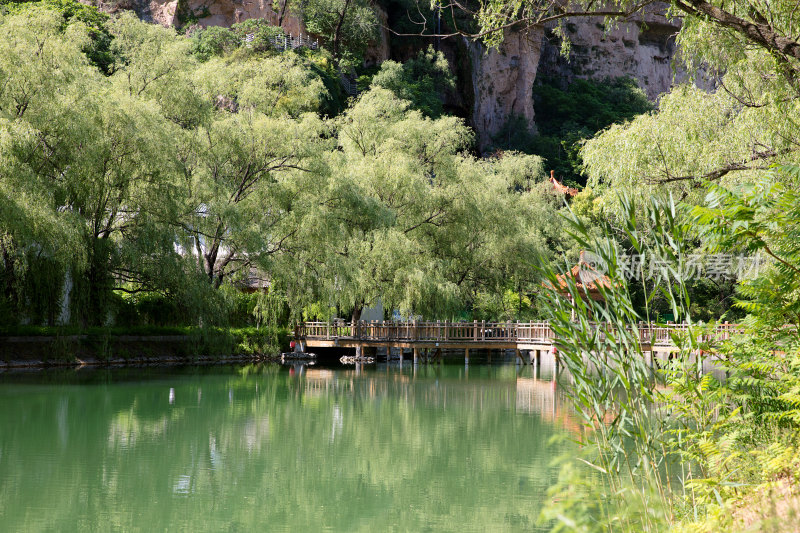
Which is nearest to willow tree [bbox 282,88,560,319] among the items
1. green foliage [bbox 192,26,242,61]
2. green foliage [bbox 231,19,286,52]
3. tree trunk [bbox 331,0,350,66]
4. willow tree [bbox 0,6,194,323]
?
willow tree [bbox 0,6,194,323]

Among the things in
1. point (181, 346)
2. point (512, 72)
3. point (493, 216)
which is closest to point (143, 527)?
point (181, 346)

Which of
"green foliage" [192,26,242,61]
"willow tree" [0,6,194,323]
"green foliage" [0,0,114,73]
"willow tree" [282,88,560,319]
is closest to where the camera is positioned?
"willow tree" [0,6,194,323]

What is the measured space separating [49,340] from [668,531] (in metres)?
18.7

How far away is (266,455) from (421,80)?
123ft

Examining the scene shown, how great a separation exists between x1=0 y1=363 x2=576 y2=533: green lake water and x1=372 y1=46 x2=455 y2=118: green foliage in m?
26.2

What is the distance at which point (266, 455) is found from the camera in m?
10.6

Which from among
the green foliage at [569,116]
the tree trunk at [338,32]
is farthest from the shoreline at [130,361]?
the green foliage at [569,116]

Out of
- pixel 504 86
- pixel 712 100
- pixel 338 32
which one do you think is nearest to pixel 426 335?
pixel 712 100

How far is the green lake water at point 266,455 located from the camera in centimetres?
768

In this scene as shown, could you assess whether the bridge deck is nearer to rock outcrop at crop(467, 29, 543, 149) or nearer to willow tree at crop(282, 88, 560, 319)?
willow tree at crop(282, 88, 560, 319)

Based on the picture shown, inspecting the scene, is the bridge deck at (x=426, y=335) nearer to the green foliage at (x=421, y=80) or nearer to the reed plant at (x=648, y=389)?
the green foliage at (x=421, y=80)

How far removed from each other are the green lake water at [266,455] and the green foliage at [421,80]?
86.1 ft

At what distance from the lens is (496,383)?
21.6 meters

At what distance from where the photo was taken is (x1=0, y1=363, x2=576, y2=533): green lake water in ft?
25.2
